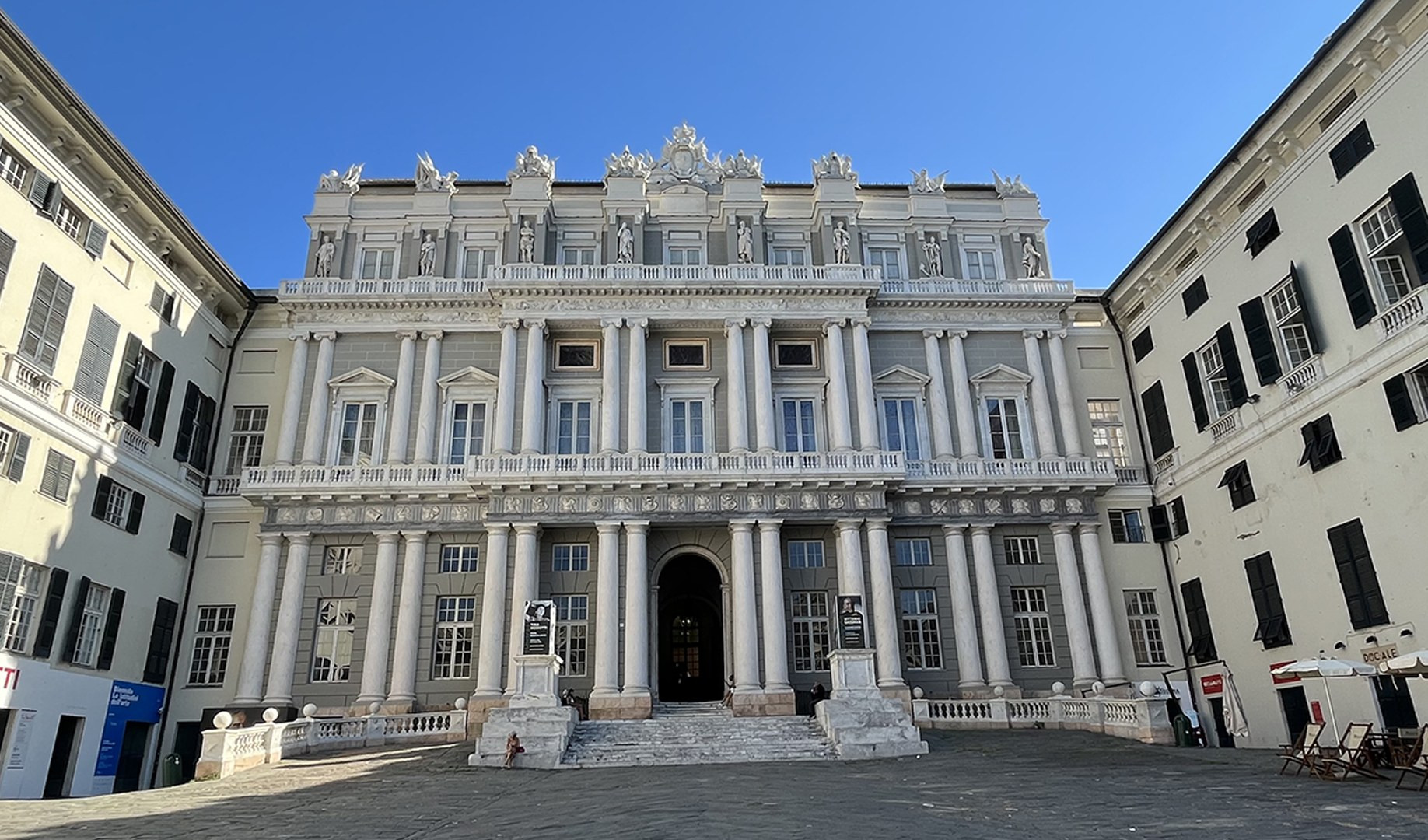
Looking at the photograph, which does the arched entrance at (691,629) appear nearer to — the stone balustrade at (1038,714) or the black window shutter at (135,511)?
the stone balustrade at (1038,714)

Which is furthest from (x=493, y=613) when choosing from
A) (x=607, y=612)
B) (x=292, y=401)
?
(x=292, y=401)

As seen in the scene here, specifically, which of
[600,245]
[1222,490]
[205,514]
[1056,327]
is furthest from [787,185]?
[205,514]

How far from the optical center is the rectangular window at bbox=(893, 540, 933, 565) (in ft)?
100.0

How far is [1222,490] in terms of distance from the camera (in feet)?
89.0

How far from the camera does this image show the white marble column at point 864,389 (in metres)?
30.4

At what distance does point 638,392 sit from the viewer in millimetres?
30844

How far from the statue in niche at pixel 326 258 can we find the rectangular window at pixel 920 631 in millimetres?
23568

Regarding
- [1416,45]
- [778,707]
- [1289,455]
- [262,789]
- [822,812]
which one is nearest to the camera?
[822,812]

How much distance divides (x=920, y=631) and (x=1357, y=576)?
485 inches

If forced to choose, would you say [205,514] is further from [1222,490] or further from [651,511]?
[1222,490]

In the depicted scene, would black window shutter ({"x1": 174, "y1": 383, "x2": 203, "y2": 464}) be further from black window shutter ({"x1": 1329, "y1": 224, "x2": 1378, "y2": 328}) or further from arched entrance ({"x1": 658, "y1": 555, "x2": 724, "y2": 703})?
black window shutter ({"x1": 1329, "y1": 224, "x2": 1378, "y2": 328})

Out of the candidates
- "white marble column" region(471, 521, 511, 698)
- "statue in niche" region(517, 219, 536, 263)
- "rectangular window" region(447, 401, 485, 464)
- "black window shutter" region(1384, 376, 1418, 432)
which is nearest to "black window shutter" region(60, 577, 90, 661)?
"white marble column" region(471, 521, 511, 698)

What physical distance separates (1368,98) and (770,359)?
18248 mm

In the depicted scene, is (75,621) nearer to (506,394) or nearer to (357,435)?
(357,435)
